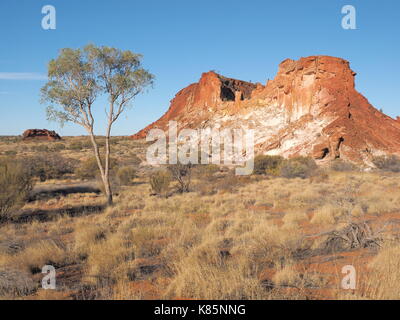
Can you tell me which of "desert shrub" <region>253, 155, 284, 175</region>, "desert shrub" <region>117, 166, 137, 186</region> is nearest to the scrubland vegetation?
"desert shrub" <region>117, 166, 137, 186</region>

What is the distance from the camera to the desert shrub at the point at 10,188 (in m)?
8.83

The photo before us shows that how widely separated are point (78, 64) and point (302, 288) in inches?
411

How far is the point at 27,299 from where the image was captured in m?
3.76

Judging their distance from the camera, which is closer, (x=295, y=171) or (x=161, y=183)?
(x=161, y=183)

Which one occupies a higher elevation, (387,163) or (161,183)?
(387,163)

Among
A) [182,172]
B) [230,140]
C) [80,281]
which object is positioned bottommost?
[80,281]

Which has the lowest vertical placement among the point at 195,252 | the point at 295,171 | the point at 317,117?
the point at 195,252
